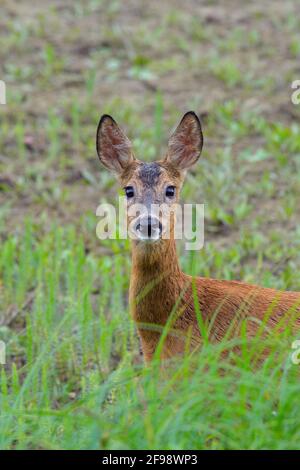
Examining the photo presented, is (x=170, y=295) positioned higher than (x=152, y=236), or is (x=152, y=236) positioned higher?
(x=152, y=236)

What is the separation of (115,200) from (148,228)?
3.43 metres

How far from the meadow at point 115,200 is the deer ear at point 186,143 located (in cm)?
66

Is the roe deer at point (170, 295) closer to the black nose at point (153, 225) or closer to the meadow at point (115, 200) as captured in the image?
the black nose at point (153, 225)

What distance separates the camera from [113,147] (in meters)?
6.34

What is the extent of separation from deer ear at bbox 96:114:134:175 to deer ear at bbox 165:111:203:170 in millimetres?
257

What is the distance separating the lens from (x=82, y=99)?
34.2ft

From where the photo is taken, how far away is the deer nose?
5.50 metres

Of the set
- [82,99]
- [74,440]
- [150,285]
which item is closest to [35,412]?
[74,440]

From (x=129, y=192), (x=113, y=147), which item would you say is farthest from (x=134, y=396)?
(x=113, y=147)

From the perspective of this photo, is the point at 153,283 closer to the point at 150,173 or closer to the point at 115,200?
the point at 150,173

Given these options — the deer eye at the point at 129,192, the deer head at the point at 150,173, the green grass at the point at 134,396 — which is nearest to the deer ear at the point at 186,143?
the deer head at the point at 150,173

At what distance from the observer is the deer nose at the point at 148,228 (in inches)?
216

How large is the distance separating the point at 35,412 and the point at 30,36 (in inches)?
292

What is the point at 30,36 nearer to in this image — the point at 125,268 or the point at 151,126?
the point at 151,126
